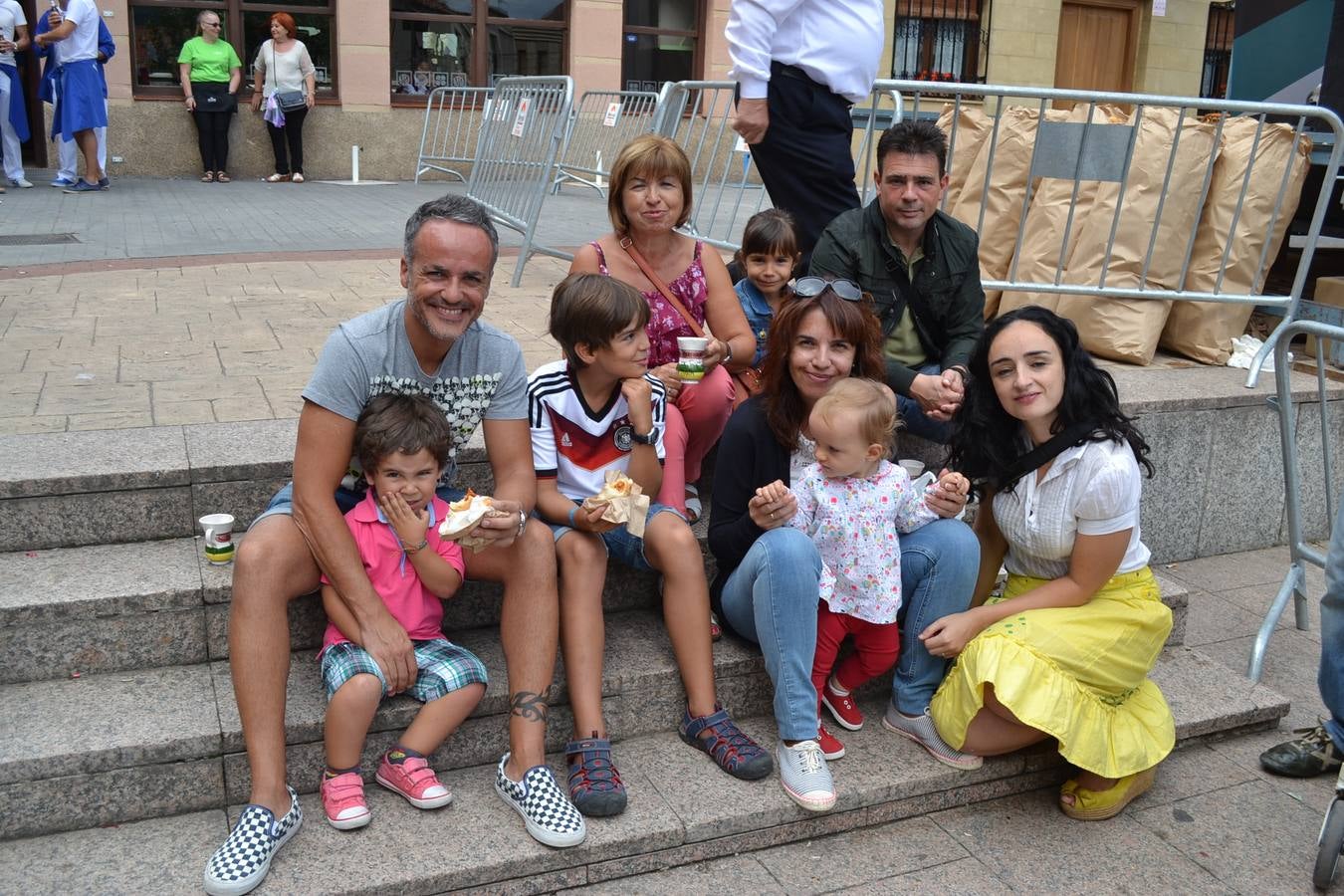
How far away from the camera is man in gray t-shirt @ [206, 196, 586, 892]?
8.82 feet

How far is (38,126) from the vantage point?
44.0ft

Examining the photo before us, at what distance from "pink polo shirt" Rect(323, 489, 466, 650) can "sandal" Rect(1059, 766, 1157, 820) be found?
1.77 m

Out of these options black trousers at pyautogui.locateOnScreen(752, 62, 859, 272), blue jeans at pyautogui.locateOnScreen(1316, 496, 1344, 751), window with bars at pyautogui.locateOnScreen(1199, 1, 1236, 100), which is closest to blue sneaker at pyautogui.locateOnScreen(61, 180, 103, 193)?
black trousers at pyautogui.locateOnScreen(752, 62, 859, 272)

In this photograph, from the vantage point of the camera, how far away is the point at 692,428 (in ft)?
12.5

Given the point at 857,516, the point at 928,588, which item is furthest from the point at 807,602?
the point at 928,588

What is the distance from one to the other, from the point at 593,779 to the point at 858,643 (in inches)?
34.2

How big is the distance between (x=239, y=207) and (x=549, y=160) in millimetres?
4766

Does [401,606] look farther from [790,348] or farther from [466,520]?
[790,348]

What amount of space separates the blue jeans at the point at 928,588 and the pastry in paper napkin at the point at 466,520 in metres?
1.20

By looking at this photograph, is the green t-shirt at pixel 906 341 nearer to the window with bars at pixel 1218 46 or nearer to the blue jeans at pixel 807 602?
the blue jeans at pixel 807 602

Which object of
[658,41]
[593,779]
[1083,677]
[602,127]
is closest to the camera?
[593,779]

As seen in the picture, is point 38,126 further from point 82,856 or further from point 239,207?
point 82,856

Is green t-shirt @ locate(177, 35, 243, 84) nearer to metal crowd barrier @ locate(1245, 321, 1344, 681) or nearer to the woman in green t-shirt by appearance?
the woman in green t-shirt

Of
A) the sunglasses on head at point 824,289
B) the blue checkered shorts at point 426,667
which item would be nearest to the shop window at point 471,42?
the sunglasses on head at point 824,289
